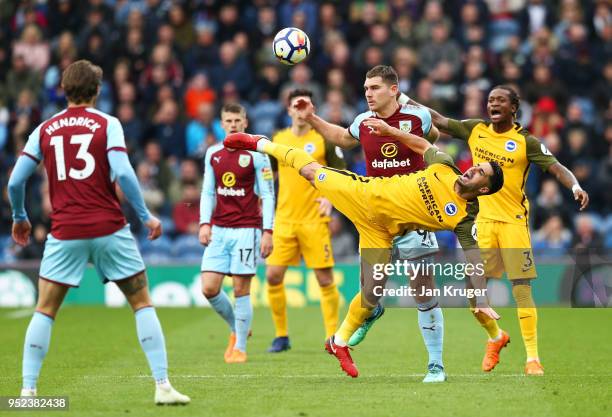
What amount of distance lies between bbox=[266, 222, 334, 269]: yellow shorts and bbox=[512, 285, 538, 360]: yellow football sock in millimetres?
2996

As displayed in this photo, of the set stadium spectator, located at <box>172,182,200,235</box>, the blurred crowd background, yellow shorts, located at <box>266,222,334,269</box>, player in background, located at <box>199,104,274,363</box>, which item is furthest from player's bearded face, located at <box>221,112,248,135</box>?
stadium spectator, located at <box>172,182,200,235</box>

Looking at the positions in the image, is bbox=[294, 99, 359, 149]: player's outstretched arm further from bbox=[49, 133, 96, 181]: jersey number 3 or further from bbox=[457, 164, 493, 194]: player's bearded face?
bbox=[49, 133, 96, 181]: jersey number 3

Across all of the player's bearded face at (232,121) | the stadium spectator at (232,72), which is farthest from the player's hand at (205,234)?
the stadium spectator at (232,72)

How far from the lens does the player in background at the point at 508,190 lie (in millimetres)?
10922

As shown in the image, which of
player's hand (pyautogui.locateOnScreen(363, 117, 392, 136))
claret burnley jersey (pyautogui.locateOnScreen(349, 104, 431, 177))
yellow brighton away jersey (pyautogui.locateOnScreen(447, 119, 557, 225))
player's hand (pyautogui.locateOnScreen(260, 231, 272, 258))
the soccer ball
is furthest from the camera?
player's hand (pyautogui.locateOnScreen(260, 231, 272, 258))

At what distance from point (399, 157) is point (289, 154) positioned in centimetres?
101

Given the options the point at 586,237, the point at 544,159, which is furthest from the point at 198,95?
the point at 544,159

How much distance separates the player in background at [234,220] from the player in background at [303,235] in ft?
3.49

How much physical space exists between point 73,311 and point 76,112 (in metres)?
10.8

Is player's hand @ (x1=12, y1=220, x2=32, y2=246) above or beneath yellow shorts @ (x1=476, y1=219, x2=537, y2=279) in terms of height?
above

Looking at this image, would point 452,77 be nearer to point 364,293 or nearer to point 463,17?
point 463,17

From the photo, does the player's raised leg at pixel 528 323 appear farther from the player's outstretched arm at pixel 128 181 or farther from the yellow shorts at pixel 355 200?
the player's outstretched arm at pixel 128 181

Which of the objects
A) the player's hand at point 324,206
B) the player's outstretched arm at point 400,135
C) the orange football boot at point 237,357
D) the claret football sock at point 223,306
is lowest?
the orange football boot at point 237,357

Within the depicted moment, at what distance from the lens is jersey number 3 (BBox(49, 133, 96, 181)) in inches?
320
